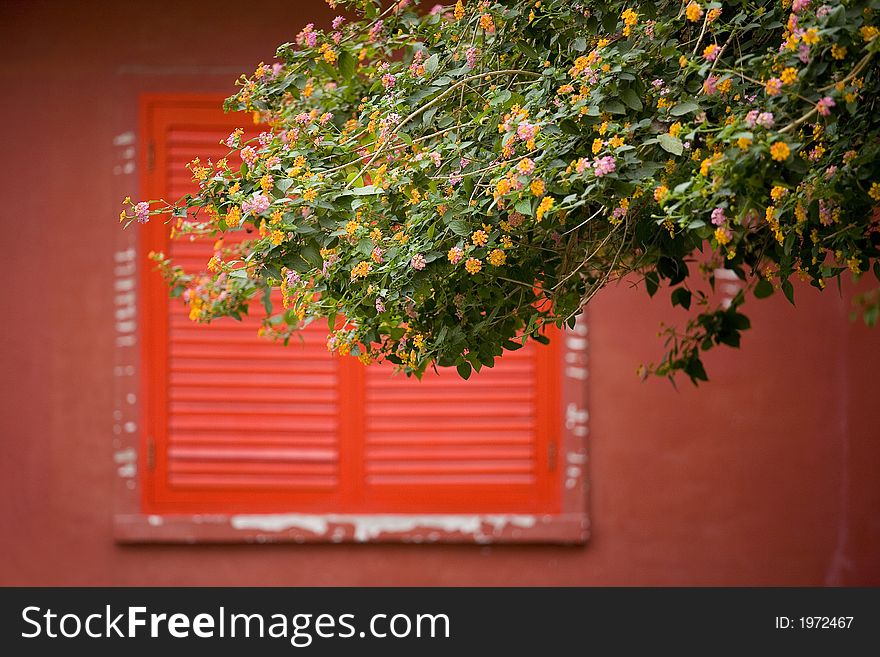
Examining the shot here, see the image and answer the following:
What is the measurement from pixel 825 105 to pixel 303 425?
2.86m

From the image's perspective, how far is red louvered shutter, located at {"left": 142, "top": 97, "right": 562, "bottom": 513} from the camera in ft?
12.9

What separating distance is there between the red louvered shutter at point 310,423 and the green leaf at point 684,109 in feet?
7.83

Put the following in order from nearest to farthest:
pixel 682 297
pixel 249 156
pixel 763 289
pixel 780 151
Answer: pixel 780 151
pixel 249 156
pixel 763 289
pixel 682 297

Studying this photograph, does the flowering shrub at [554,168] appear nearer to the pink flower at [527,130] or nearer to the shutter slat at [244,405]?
the pink flower at [527,130]

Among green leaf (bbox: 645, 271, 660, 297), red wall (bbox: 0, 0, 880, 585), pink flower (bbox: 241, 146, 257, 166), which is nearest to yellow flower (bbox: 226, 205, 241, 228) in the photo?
pink flower (bbox: 241, 146, 257, 166)

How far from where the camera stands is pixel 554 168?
5.27 ft

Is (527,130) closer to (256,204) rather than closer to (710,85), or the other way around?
(710,85)

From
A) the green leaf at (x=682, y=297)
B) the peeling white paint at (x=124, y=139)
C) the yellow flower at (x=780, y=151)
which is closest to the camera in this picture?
the yellow flower at (x=780, y=151)

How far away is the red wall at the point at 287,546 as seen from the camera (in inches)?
154

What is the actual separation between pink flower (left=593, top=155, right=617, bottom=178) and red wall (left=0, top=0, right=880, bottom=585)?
2.45 meters

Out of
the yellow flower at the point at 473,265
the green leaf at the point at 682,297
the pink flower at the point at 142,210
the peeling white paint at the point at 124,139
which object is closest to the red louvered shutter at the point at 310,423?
the peeling white paint at the point at 124,139

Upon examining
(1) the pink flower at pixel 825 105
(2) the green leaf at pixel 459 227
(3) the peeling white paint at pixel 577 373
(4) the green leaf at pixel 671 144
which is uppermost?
(1) the pink flower at pixel 825 105

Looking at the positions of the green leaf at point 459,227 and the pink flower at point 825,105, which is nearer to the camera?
the pink flower at point 825,105

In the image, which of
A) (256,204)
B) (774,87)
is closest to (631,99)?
(774,87)
